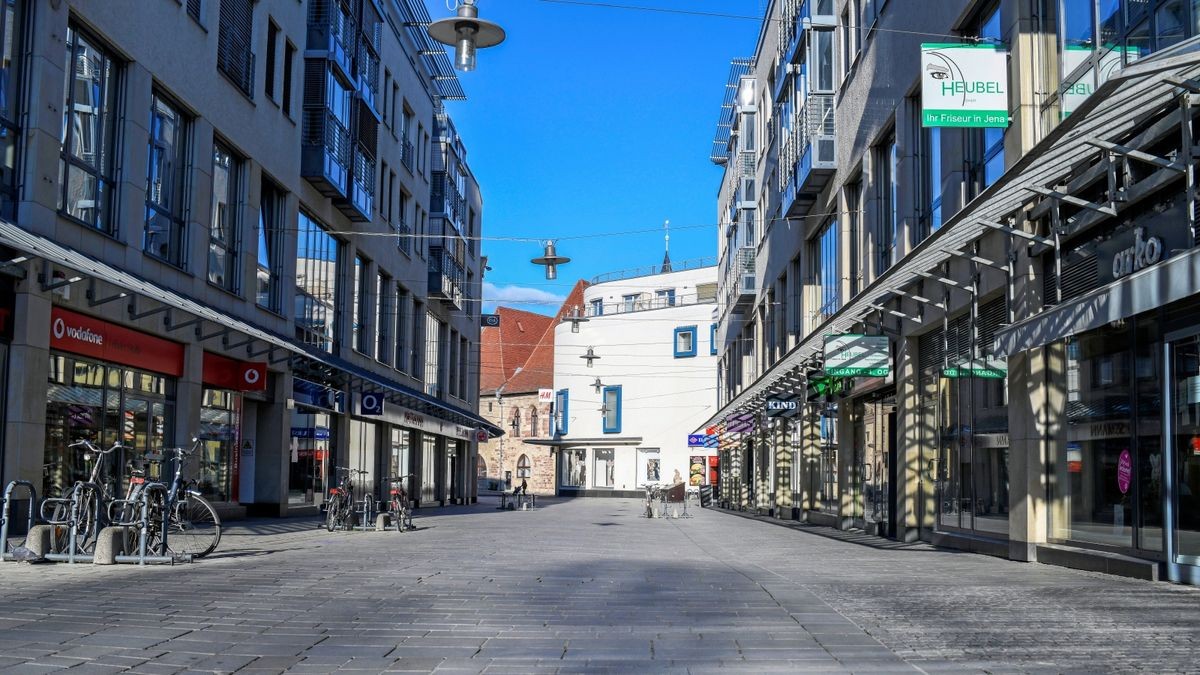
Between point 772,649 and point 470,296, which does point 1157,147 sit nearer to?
point 772,649

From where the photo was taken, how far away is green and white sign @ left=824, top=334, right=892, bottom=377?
1938 centimetres

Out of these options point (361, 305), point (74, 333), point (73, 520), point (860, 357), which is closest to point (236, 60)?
point (74, 333)

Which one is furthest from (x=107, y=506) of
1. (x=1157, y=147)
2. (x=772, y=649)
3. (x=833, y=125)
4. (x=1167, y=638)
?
(x=833, y=125)

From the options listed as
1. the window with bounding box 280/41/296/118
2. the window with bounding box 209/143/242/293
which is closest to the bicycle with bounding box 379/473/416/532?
the window with bounding box 209/143/242/293

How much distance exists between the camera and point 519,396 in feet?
275

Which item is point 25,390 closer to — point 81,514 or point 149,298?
point 149,298

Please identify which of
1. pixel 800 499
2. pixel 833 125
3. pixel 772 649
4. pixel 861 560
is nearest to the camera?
pixel 772 649

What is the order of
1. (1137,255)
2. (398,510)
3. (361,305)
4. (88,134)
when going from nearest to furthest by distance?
(1137,255), (88,134), (398,510), (361,305)

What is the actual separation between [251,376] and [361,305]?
1095 centimetres

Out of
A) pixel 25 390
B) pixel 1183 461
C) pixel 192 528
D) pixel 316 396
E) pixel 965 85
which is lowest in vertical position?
pixel 192 528

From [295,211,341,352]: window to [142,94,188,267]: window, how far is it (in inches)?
261

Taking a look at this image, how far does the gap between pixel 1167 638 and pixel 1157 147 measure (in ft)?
17.5

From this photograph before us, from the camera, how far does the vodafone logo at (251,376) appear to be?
23.8 meters

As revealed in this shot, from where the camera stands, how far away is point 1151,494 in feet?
36.0
